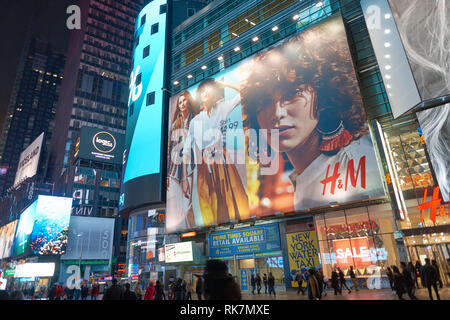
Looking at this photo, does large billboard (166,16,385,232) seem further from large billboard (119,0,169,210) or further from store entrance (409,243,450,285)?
large billboard (119,0,169,210)

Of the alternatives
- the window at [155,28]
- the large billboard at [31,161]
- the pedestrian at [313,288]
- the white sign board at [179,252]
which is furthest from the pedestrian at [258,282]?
the large billboard at [31,161]

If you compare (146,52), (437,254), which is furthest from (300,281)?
(146,52)

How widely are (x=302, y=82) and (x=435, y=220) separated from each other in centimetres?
1490

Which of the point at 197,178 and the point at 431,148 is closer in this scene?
the point at 431,148

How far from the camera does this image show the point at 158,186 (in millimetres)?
37594

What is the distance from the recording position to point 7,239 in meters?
70.6

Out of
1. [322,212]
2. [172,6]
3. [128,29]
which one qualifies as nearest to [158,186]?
[322,212]

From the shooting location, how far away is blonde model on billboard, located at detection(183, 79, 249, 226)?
2844cm

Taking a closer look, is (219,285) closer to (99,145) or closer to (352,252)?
(352,252)

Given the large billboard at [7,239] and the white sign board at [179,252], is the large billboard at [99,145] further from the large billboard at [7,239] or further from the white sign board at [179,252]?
the white sign board at [179,252]

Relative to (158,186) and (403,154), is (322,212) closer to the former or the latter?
(403,154)

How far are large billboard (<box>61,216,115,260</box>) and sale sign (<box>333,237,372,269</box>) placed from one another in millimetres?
53393

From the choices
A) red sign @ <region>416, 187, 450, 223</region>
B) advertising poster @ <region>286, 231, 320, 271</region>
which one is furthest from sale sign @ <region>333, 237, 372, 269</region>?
red sign @ <region>416, 187, 450, 223</region>

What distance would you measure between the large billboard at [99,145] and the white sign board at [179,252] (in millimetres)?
51491
